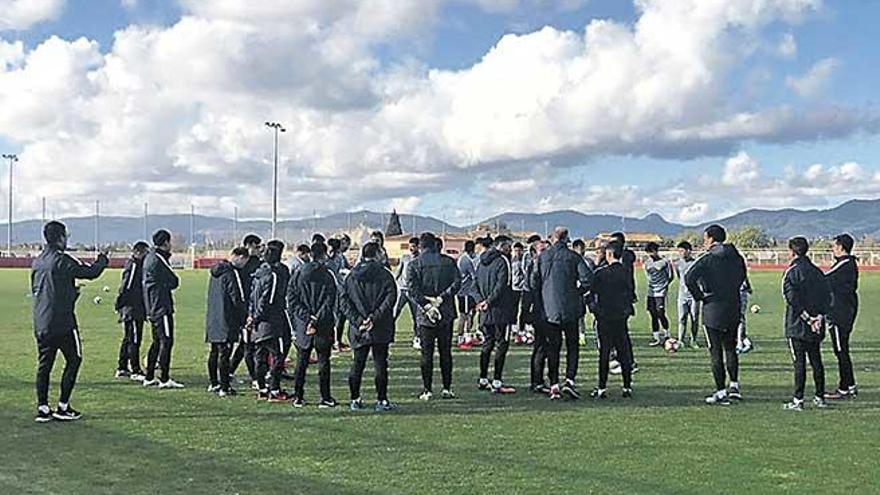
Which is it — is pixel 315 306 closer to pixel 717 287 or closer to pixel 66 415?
pixel 66 415

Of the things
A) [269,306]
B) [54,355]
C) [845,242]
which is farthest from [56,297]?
[845,242]

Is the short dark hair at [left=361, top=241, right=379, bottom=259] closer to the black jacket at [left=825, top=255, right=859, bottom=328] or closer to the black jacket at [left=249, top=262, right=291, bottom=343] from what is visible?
the black jacket at [left=249, top=262, right=291, bottom=343]

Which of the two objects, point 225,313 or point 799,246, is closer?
point 799,246

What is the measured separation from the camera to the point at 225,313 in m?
11.6

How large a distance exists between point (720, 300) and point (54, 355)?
23.9ft

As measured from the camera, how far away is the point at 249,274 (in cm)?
1202

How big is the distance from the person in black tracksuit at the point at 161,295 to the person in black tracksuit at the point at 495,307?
3.91 metres

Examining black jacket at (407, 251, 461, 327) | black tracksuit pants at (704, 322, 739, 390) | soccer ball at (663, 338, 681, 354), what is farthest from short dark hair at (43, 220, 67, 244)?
soccer ball at (663, 338, 681, 354)

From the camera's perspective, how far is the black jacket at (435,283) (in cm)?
1121

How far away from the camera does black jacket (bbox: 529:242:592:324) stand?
37.3 feet

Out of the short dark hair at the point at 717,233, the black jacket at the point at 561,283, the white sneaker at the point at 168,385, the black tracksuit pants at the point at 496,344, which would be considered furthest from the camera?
→ the white sneaker at the point at 168,385

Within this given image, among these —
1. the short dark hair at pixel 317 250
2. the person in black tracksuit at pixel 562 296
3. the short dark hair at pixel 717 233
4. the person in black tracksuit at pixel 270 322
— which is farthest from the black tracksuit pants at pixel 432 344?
the short dark hair at pixel 717 233

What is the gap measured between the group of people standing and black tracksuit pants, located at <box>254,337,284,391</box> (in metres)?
0.02

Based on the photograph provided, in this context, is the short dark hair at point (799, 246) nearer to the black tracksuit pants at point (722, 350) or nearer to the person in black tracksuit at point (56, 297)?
the black tracksuit pants at point (722, 350)
